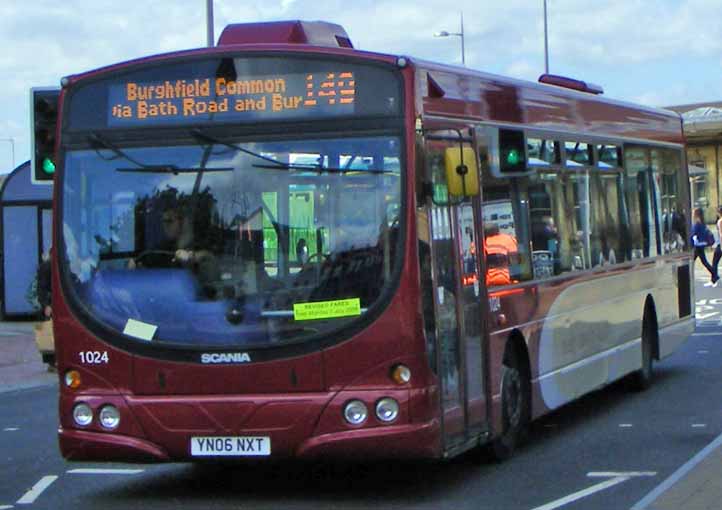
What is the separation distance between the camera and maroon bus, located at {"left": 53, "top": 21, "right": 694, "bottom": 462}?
9.74 metres

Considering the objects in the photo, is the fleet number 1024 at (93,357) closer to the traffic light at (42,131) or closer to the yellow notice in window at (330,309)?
the yellow notice in window at (330,309)

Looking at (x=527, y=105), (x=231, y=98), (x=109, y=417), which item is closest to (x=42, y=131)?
(x=527, y=105)

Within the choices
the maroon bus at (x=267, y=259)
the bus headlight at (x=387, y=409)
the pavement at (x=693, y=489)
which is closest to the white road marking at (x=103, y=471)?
the maroon bus at (x=267, y=259)

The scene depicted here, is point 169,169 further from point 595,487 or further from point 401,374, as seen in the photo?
point 595,487

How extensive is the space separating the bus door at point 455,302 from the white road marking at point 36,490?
2.83 meters

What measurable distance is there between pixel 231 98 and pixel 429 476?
122 inches

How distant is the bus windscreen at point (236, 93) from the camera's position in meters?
10.0

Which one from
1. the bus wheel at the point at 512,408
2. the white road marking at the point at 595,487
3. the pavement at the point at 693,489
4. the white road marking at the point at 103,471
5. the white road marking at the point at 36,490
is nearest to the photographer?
the pavement at the point at 693,489

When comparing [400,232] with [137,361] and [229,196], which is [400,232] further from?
[137,361]

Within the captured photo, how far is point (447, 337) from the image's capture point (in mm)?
10375

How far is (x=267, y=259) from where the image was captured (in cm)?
989

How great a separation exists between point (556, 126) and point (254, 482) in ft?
14.1

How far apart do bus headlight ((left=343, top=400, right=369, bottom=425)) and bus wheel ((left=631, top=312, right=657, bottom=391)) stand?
295 inches

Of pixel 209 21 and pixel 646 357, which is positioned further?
pixel 209 21
